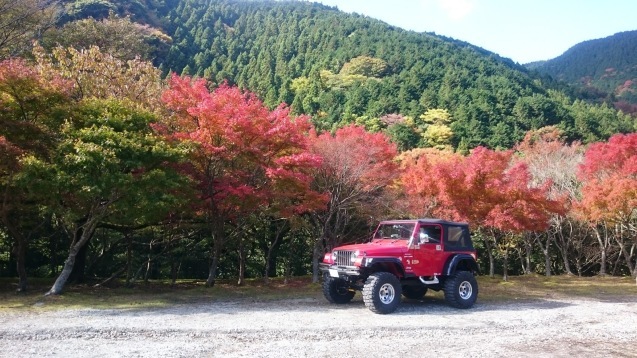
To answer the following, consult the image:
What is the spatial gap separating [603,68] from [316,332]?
A: 403 feet

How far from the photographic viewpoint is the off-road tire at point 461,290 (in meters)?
10.9

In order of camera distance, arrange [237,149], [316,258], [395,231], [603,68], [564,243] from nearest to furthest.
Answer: [395,231] < [237,149] < [316,258] < [564,243] < [603,68]

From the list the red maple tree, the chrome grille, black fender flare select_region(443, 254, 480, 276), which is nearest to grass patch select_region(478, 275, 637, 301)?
black fender flare select_region(443, 254, 480, 276)

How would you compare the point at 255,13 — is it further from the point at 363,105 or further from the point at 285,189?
the point at 285,189

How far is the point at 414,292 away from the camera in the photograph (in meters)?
12.5

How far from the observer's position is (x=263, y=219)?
746 inches

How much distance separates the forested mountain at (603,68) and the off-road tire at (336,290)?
7224 cm

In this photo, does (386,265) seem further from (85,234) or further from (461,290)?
(85,234)

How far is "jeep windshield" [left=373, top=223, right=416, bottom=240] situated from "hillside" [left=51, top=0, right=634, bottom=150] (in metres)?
29.5

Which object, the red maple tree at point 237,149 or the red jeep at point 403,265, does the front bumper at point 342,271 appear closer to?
the red jeep at point 403,265

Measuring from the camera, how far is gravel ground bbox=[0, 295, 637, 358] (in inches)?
271

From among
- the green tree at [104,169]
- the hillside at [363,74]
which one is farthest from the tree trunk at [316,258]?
the hillside at [363,74]

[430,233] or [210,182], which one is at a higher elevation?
[210,182]

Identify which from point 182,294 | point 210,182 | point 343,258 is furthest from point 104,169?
point 343,258
